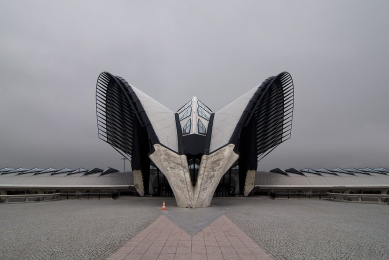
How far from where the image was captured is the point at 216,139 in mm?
26484

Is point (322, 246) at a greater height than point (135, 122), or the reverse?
point (135, 122)

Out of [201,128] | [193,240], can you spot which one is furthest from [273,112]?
[193,240]

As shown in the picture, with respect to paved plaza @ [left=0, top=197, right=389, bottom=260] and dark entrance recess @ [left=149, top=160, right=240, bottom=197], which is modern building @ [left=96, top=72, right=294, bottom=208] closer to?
dark entrance recess @ [left=149, top=160, right=240, bottom=197]

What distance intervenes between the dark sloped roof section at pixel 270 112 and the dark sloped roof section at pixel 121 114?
1213 cm

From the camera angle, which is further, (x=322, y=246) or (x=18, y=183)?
(x=18, y=183)

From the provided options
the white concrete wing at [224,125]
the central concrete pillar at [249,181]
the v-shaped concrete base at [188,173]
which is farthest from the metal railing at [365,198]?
the white concrete wing at [224,125]

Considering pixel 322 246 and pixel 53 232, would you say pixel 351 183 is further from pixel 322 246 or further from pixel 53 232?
pixel 53 232

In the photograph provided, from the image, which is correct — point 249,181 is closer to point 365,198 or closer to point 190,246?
point 365,198

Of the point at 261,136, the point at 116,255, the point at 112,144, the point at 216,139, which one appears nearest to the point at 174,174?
the point at 216,139

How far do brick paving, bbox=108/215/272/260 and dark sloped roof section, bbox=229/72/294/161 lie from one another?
16622 mm

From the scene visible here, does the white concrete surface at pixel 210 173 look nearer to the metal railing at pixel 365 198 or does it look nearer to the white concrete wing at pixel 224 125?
the white concrete wing at pixel 224 125

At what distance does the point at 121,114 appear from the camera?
112 feet

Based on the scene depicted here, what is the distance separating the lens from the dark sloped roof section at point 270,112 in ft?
89.1

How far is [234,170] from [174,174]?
19.4 metres
